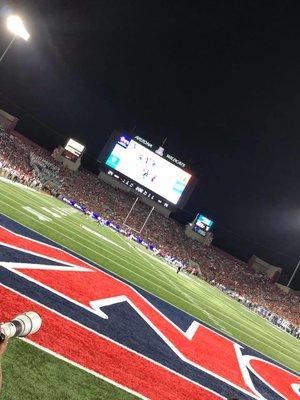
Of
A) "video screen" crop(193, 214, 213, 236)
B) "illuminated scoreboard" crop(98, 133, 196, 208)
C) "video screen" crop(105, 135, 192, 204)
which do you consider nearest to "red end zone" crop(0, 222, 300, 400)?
"illuminated scoreboard" crop(98, 133, 196, 208)

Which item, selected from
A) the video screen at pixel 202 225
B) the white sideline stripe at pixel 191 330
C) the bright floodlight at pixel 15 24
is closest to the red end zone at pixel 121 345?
the white sideline stripe at pixel 191 330

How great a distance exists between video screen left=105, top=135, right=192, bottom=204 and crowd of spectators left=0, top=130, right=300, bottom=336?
861 cm

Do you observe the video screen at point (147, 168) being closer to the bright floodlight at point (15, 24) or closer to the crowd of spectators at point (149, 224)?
the crowd of spectators at point (149, 224)

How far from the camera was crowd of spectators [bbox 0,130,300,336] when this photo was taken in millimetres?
51500

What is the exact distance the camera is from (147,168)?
4556cm

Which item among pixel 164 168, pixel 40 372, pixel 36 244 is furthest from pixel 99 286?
pixel 164 168

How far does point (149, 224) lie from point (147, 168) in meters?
14.9

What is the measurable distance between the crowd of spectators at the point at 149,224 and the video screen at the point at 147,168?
8.61 m

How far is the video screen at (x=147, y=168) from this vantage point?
45.1 m

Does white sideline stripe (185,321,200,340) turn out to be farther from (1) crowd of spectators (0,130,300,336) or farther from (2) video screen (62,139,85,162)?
(2) video screen (62,139,85,162)

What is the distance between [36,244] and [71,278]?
212cm

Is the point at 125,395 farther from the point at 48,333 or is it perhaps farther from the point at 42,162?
the point at 42,162

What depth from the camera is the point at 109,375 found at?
4121 mm

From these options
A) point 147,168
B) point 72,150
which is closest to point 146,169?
point 147,168
